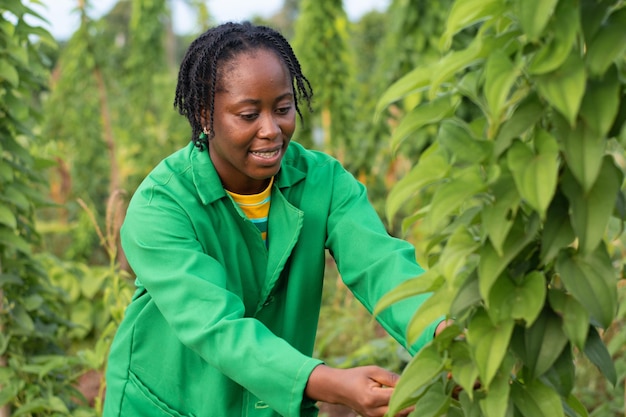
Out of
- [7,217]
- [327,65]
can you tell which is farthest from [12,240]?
[327,65]

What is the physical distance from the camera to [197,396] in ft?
7.57

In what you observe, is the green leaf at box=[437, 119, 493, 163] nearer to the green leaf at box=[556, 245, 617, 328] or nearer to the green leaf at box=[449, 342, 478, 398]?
the green leaf at box=[556, 245, 617, 328]

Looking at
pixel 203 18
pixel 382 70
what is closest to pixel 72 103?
pixel 203 18

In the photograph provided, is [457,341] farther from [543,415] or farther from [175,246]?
[175,246]

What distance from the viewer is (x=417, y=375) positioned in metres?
1.61

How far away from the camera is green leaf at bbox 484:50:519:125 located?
1353 mm

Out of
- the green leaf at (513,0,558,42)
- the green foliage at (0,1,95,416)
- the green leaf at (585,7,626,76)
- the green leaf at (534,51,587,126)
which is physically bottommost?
the green foliage at (0,1,95,416)

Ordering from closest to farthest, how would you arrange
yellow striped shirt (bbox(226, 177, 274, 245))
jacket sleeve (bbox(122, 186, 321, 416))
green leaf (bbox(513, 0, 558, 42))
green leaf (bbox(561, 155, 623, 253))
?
green leaf (bbox(513, 0, 558, 42)) → green leaf (bbox(561, 155, 623, 253)) → jacket sleeve (bbox(122, 186, 321, 416)) → yellow striped shirt (bbox(226, 177, 274, 245))

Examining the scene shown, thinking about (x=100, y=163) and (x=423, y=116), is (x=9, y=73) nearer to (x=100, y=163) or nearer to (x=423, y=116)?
(x=423, y=116)

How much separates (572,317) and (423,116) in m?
0.40

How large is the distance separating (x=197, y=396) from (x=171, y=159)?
59cm

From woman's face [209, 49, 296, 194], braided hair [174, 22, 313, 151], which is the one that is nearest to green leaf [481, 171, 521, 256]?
woman's face [209, 49, 296, 194]

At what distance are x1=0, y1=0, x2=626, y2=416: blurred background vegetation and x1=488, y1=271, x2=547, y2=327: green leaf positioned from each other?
28 cm

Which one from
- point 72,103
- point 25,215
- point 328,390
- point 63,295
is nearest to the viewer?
point 328,390
